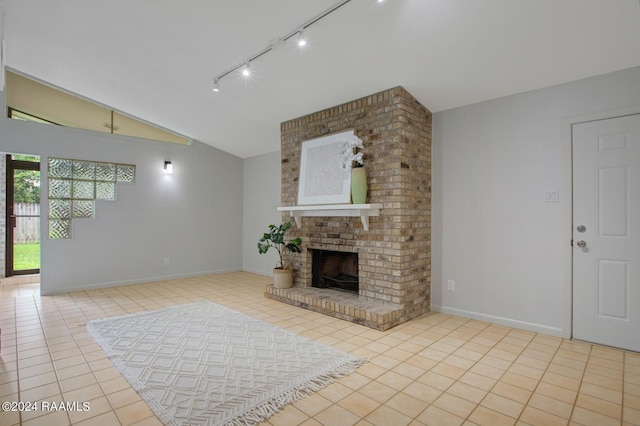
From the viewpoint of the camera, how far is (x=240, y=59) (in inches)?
134

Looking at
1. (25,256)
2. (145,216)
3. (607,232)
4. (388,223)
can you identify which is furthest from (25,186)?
(607,232)

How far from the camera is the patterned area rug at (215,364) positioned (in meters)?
1.95

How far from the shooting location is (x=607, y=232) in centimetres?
287

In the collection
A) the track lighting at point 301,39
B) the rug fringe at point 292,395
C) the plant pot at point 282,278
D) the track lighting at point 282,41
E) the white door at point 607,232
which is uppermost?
the track lighting at point 282,41

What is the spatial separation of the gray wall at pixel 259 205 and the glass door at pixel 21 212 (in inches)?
150

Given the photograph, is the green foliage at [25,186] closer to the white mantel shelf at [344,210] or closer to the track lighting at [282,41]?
the track lighting at [282,41]

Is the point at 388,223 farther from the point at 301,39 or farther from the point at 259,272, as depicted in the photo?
the point at 259,272

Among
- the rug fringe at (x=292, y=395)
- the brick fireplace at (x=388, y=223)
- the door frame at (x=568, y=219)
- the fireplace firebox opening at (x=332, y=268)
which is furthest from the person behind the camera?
the fireplace firebox opening at (x=332, y=268)

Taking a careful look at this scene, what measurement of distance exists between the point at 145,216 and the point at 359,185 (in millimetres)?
3957

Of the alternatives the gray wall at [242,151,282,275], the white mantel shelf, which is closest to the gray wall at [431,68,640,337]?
the white mantel shelf

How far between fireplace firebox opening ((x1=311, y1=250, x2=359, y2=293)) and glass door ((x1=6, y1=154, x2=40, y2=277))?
549 centimetres

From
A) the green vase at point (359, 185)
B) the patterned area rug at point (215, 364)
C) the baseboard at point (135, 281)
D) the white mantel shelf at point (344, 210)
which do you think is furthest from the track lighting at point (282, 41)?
the baseboard at point (135, 281)

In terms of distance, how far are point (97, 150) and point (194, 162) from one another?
153cm

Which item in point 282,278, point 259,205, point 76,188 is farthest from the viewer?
point 259,205
